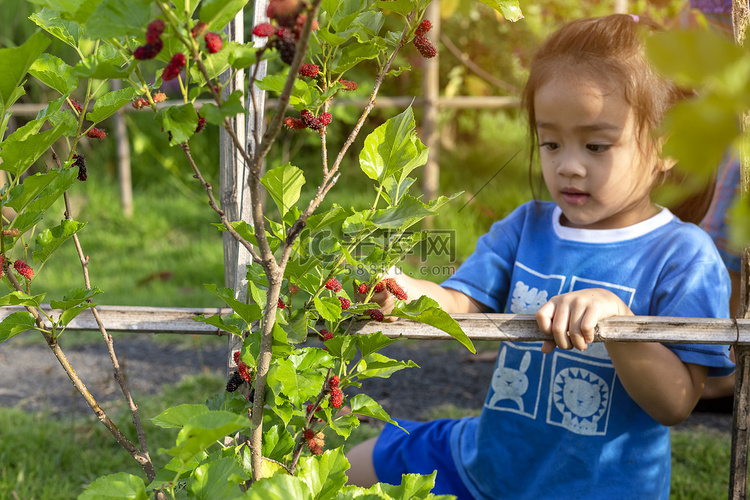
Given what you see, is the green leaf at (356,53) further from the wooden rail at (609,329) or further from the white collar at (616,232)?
the white collar at (616,232)

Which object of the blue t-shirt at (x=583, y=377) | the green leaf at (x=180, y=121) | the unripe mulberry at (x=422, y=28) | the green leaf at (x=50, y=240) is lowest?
the blue t-shirt at (x=583, y=377)

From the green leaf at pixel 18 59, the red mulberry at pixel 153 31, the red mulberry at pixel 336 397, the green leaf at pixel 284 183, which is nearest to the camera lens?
the red mulberry at pixel 153 31

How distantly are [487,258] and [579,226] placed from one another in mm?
234

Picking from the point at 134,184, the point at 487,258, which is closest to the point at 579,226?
the point at 487,258

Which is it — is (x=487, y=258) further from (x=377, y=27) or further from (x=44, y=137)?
(x=44, y=137)

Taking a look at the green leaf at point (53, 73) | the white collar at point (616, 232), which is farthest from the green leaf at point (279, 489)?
the white collar at point (616, 232)

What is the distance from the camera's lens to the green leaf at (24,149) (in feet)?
→ 2.65

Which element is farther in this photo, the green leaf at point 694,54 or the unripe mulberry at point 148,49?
the unripe mulberry at point 148,49

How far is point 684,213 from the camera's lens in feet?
5.53

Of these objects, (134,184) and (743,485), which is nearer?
(743,485)

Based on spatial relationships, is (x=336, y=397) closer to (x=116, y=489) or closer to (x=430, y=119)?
(x=116, y=489)

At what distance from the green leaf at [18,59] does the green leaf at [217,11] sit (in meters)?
0.18

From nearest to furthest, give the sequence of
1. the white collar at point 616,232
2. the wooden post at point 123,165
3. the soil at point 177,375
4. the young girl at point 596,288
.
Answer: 1. the young girl at point 596,288
2. the white collar at point 616,232
3. the soil at point 177,375
4. the wooden post at point 123,165

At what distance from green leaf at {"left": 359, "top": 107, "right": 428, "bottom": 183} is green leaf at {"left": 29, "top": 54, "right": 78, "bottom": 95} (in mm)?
402
